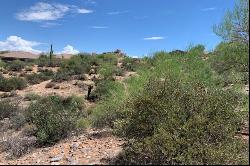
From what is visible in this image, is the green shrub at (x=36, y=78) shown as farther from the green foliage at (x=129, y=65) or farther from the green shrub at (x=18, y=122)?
the green shrub at (x=18, y=122)

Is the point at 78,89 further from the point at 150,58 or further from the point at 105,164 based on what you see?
the point at 105,164

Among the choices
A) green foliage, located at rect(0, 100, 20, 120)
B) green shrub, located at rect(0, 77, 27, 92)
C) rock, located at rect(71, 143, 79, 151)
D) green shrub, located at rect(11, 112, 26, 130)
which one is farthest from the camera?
green shrub, located at rect(0, 77, 27, 92)

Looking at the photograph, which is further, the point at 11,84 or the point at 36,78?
the point at 36,78

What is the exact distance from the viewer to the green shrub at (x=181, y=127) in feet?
33.2

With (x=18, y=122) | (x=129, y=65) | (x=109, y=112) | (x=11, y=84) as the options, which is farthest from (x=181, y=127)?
(x=129, y=65)

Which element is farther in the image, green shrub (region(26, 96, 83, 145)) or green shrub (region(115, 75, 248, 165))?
green shrub (region(26, 96, 83, 145))

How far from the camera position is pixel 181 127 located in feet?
34.9

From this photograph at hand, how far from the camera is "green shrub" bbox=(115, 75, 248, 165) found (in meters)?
10.1

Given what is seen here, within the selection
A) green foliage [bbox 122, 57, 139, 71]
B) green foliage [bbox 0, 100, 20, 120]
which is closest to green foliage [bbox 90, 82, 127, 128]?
green foliage [bbox 0, 100, 20, 120]

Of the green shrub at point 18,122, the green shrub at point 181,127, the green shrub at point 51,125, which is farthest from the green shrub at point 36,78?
the green shrub at point 181,127

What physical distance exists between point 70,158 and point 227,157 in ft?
12.7

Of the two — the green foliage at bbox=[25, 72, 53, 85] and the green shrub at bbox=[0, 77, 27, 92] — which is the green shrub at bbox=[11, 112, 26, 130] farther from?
the green foliage at bbox=[25, 72, 53, 85]

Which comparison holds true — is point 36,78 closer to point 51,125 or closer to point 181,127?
point 51,125

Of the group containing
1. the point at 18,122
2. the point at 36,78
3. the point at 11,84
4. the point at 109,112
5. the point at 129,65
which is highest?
the point at 129,65
